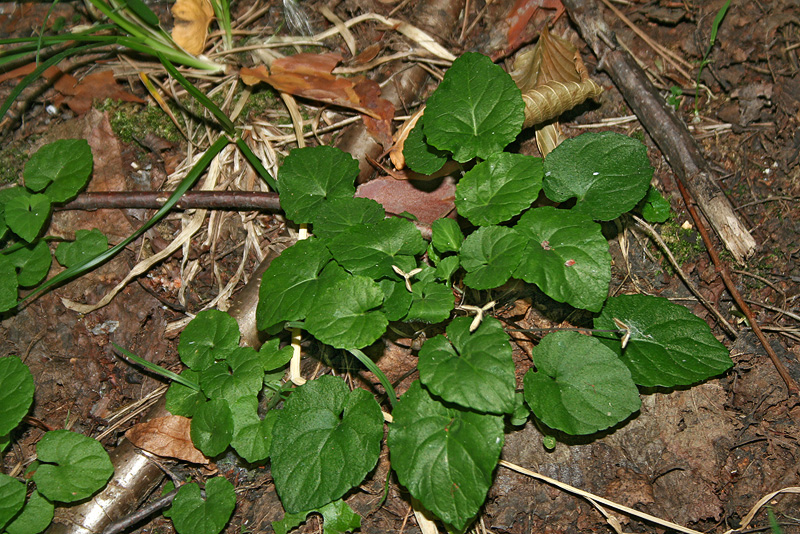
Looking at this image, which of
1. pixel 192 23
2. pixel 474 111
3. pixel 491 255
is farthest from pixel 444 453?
pixel 192 23

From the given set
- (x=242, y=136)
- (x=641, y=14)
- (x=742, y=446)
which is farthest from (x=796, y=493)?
(x=242, y=136)

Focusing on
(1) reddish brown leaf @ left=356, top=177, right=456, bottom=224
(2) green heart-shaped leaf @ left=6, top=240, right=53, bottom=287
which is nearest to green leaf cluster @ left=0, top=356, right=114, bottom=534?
(2) green heart-shaped leaf @ left=6, top=240, right=53, bottom=287

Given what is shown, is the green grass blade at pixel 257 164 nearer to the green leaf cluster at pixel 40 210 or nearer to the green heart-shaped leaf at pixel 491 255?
the green leaf cluster at pixel 40 210

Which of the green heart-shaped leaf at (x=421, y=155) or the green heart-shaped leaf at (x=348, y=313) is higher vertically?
the green heart-shaped leaf at (x=421, y=155)

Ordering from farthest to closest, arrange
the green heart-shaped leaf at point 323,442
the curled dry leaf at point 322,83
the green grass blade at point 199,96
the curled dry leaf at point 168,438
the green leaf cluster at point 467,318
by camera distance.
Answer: the curled dry leaf at point 322,83
the green grass blade at point 199,96
the curled dry leaf at point 168,438
the green heart-shaped leaf at point 323,442
the green leaf cluster at point 467,318

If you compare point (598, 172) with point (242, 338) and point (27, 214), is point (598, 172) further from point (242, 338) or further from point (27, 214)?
point (27, 214)

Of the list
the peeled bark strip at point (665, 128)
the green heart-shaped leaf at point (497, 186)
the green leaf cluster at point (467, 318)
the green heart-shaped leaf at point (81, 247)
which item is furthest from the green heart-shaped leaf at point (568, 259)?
the green heart-shaped leaf at point (81, 247)

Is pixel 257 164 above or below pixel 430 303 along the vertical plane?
above
